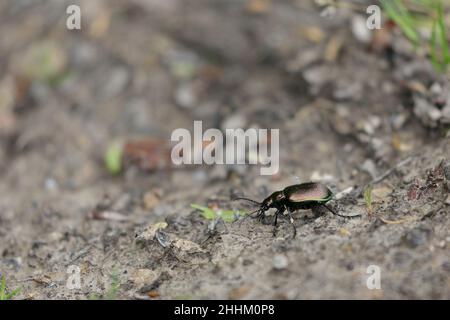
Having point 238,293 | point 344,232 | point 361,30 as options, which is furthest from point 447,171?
point 361,30

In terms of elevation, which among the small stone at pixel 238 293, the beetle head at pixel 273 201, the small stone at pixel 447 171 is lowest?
the small stone at pixel 238 293

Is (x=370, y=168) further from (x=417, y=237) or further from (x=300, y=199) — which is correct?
(x=417, y=237)

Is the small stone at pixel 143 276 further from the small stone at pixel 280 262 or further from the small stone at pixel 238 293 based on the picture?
the small stone at pixel 280 262

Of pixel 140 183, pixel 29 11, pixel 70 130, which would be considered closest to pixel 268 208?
pixel 140 183

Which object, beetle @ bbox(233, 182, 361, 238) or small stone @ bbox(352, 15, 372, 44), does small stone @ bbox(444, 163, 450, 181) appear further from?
small stone @ bbox(352, 15, 372, 44)

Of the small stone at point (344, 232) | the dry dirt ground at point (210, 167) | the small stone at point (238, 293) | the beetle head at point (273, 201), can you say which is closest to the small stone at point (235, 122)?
the dry dirt ground at point (210, 167)
